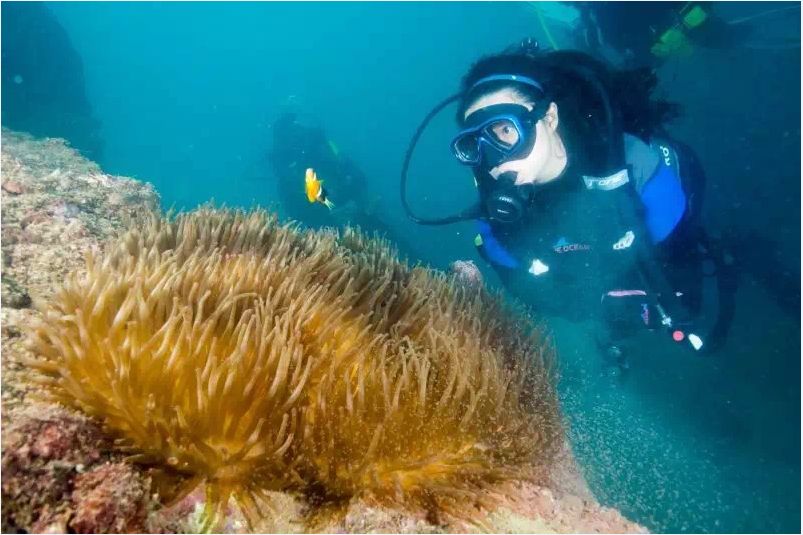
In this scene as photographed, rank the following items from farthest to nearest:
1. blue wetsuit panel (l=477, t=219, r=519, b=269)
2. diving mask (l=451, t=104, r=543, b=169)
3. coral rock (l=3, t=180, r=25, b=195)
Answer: blue wetsuit panel (l=477, t=219, r=519, b=269) → diving mask (l=451, t=104, r=543, b=169) → coral rock (l=3, t=180, r=25, b=195)

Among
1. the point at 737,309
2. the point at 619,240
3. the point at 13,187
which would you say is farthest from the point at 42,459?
the point at 737,309

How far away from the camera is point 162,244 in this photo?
2.93 meters

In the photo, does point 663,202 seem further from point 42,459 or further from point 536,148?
point 42,459

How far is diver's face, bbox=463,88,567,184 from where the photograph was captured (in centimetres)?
520

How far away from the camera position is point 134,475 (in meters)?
1.71

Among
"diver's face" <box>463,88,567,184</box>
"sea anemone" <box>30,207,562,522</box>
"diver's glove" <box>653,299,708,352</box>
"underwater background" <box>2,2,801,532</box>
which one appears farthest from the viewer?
"underwater background" <box>2,2,801,532</box>

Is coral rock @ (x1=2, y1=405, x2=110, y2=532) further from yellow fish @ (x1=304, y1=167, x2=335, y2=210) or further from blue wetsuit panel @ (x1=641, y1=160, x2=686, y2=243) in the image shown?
blue wetsuit panel @ (x1=641, y1=160, x2=686, y2=243)

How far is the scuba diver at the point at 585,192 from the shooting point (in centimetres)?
523

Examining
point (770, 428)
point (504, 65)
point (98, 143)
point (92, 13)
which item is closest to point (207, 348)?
point (504, 65)

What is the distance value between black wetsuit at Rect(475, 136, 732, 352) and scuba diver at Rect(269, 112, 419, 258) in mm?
13634

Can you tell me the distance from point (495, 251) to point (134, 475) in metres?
5.42

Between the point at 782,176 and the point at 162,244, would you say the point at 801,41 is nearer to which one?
the point at 782,176

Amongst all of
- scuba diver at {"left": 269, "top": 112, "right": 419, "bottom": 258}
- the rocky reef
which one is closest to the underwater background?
scuba diver at {"left": 269, "top": 112, "right": 419, "bottom": 258}

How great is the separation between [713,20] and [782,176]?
4.07m
